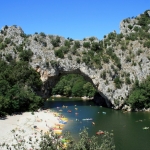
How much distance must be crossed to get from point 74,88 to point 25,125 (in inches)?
2112

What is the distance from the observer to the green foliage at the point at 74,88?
8953 cm

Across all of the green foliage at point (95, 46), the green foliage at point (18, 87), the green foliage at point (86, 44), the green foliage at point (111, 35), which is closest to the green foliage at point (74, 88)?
the green foliage at point (95, 46)

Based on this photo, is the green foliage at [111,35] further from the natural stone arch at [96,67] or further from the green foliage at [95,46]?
the green foliage at [95,46]

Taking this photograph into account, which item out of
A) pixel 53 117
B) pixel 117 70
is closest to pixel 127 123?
pixel 53 117

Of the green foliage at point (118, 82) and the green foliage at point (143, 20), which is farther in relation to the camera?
the green foliage at point (143, 20)

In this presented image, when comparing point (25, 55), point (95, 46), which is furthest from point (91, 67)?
point (25, 55)

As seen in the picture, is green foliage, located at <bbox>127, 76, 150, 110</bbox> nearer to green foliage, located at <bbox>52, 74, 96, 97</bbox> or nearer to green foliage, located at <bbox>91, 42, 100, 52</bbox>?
green foliage, located at <bbox>91, 42, 100, 52</bbox>

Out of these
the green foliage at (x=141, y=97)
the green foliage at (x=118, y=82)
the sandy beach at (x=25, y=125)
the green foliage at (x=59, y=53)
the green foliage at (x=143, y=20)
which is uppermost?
the green foliage at (x=143, y=20)

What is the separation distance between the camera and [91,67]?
6294 centimetres

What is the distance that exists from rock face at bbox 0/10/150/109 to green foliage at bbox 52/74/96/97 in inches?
929

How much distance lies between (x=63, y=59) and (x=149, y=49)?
2253 cm

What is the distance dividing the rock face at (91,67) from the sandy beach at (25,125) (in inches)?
539

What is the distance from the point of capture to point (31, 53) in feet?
205

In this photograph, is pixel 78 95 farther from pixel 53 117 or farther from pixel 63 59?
pixel 53 117
